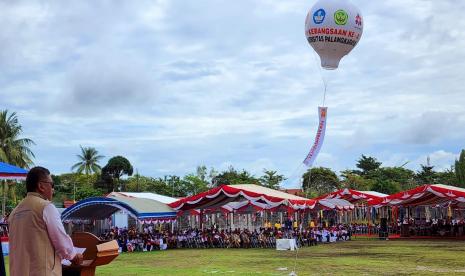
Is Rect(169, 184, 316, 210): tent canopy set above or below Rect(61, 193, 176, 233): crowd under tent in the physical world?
above

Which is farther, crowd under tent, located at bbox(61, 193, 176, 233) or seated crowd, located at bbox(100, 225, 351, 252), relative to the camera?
crowd under tent, located at bbox(61, 193, 176, 233)

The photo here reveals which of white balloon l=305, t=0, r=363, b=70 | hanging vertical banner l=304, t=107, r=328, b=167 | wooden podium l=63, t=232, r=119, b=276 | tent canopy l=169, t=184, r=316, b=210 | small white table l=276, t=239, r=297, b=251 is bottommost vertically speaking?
small white table l=276, t=239, r=297, b=251

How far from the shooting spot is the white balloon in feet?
44.4

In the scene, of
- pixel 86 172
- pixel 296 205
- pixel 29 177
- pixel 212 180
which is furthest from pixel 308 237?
pixel 86 172

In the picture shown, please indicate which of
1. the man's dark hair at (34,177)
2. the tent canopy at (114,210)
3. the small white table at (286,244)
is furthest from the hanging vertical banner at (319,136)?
the tent canopy at (114,210)

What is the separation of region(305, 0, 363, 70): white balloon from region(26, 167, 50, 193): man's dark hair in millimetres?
10539

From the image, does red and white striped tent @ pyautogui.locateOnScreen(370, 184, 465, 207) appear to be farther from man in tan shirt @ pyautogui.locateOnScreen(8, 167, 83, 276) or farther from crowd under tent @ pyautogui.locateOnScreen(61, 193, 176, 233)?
man in tan shirt @ pyautogui.locateOnScreen(8, 167, 83, 276)

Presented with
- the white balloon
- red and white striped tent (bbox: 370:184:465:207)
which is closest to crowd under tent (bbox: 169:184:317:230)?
red and white striped tent (bbox: 370:184:465:207)

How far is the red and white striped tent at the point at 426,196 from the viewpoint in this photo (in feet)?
87.2

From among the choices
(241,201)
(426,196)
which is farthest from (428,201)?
(241,201)

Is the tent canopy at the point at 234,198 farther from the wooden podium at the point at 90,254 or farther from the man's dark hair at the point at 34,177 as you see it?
the man's dark hair at the point at 34,177

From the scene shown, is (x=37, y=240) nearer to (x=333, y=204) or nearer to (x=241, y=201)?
(x=241, y=201)

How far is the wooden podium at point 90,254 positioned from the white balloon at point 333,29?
10261mm

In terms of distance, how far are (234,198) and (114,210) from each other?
20.4 ft
